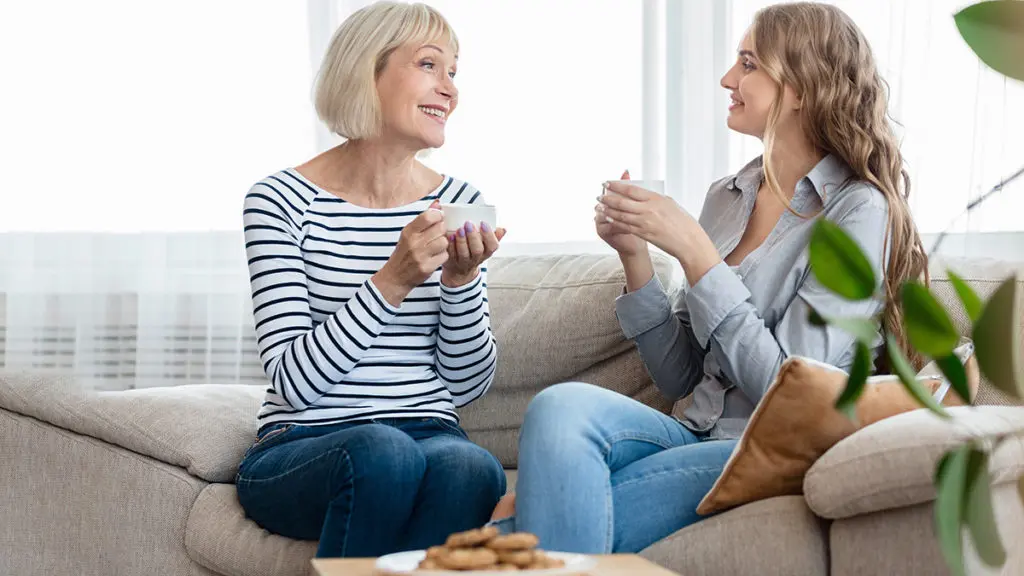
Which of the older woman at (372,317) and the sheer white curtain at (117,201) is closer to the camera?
the older woman at (372,317)

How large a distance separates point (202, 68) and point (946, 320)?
302cm

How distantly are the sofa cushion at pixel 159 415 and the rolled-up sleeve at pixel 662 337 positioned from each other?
2.41 ft

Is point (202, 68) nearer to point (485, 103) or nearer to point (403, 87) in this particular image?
point (485, 103)

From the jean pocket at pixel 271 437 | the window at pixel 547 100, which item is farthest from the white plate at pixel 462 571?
the window at pixel 547 100

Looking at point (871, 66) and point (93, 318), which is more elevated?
point (871, 66)

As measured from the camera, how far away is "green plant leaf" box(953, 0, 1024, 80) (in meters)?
0.30

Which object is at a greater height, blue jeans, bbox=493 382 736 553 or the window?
the window

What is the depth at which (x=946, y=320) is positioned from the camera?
310mm

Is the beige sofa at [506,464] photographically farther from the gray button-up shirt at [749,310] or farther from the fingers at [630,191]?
the fingers at [630,191]

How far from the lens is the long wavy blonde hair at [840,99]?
1740 mm

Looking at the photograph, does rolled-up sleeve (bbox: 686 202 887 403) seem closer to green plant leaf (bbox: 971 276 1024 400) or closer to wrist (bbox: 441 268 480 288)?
wrist (bbox: 441 268 480 288)

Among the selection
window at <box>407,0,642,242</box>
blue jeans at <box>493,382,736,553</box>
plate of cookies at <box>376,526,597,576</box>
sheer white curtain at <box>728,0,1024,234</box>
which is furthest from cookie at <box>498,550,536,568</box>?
window at <box>407,0,642,242</box>

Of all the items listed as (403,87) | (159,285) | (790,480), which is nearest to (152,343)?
(159,285)

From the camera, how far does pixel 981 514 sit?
32 cm
